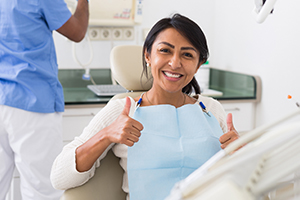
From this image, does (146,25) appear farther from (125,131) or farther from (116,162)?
(125,131)

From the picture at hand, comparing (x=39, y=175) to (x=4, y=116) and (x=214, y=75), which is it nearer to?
(x=4, y=116)

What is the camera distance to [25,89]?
1646 millimetres

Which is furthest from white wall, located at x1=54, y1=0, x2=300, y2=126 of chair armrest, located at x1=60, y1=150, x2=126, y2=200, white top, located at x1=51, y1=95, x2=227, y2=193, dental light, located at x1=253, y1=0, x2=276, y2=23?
chair armrest, located at x1=60, y1=150, x2=126, y2=200

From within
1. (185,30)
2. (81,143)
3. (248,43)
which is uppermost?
(185,30)

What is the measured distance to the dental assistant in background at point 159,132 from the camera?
1135 millimetres

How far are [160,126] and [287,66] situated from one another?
1.04 m

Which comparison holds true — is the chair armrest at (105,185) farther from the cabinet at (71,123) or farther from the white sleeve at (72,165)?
the cabinet at (71,123)

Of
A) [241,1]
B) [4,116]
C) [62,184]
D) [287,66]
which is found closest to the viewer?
[62,184]

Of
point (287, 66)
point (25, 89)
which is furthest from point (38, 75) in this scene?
point (287, 66)

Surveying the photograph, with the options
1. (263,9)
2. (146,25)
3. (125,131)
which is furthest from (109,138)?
(146,25)

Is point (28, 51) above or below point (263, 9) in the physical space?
below

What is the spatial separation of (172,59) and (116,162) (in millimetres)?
433

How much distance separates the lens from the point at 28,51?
163cm

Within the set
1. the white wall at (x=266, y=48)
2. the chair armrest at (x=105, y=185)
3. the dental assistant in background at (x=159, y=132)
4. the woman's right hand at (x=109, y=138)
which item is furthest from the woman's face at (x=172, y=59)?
the white wall at (x=266, y=48)
